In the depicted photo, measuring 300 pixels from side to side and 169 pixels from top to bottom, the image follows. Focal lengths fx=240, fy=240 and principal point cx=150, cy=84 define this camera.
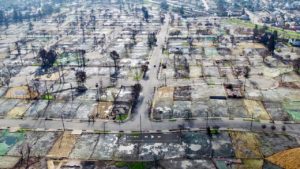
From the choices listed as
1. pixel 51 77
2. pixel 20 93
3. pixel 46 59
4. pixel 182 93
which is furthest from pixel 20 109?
pixel 182 93

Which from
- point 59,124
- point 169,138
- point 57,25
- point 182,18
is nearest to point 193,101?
point 169,138

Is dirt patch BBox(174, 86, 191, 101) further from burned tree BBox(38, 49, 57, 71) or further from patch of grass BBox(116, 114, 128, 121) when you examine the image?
burned tree BBox(38, 49, 57, 71)

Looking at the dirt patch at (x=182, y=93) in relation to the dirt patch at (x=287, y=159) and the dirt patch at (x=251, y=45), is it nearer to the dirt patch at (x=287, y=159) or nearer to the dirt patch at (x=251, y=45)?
the dirt patch at (x=287, y=159)

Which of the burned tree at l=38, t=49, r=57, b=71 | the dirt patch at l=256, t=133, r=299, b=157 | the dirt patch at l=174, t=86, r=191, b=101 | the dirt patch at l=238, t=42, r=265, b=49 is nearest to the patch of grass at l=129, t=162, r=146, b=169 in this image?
the dirt patch at l=256, t=133, r=299, b=157

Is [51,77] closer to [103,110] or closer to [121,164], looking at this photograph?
[103,110]

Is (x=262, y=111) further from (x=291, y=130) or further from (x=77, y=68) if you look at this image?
(x=77, y=68)
